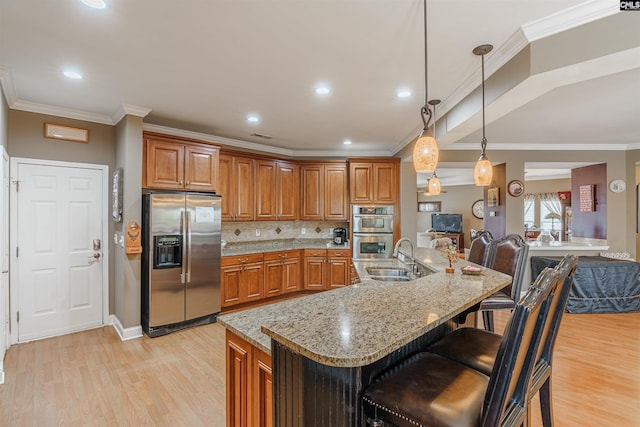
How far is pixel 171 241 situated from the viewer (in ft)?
12.0

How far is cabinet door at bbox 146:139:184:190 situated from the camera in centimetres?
364

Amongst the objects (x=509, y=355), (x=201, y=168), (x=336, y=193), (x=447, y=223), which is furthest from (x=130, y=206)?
(x=447, y=223)

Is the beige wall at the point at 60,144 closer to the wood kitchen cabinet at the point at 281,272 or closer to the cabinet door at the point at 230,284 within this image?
the cabinet door at the point at 230,284

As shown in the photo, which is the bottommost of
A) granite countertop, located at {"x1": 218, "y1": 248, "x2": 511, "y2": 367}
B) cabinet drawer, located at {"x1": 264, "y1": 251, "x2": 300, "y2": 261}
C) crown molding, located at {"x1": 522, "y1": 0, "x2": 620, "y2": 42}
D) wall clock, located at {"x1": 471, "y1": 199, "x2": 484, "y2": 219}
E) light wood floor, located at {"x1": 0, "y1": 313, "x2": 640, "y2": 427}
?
light wood floor, located at {"x1": 0, "y1": 313, "x2": 640, "y2": 427}

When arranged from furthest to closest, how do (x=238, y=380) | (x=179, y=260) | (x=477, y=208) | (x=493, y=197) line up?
(x=477, y=208) → (x=493, y=197) → (x=179, y=260) → (x=238, y=380)

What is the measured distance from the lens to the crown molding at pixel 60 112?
3.26 m

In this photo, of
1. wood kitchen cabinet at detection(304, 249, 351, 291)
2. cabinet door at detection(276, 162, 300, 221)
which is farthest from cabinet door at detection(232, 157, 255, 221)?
wood kitchen cabinet at detection(304, 249, 351, 291)

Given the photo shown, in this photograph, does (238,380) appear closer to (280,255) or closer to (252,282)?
(252,282)

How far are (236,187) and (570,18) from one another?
409 centimetres

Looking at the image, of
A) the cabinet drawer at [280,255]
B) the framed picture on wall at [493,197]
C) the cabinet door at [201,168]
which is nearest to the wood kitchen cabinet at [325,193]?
the cabinet drawer at [280,255]

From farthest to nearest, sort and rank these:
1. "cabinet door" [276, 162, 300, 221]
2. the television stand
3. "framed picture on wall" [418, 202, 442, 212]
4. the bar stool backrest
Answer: "framed picture on wall" [418, 202, 442, 212] → the television stand → "cabinet door" [276, 162, 300, 221] → the bar stool backrest

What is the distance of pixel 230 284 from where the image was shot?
442cm

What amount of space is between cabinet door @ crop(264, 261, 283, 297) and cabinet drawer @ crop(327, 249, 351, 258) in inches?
34.1

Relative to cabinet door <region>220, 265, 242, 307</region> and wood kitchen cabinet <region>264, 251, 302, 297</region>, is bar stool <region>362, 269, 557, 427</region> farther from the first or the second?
wood kitchen cabinet <region>264, 251, 302, 297</region>
